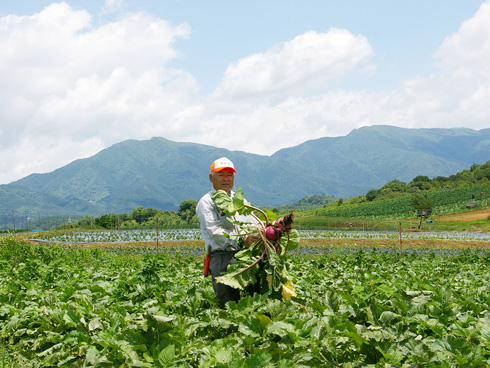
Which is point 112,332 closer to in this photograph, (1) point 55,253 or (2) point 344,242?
(1) point 55,253

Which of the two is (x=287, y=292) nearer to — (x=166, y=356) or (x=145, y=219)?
(x=166, y=356)

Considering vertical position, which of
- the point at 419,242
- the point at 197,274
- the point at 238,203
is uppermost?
the point at 238,203

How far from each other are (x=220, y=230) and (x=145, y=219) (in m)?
54.3

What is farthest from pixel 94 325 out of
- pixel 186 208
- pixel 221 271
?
pixel 186 208

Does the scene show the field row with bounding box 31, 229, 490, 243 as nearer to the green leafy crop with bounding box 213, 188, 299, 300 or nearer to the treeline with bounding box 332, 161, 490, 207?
the green leafy crop with bounding box 213, 188, 299, 300

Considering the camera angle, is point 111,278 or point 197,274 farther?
point 197,274

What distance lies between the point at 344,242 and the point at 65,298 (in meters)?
21.7

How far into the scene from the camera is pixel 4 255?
11367 millimetres

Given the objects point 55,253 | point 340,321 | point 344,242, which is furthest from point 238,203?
point 344,242

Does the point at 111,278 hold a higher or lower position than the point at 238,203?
lower

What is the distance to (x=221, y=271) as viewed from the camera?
12.2 ft

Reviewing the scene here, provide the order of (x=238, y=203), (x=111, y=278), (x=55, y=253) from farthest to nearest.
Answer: (x=55, y=253) < (x=111, y=278) < (x=238, y=203)

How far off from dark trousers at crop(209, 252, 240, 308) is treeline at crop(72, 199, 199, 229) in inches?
1049

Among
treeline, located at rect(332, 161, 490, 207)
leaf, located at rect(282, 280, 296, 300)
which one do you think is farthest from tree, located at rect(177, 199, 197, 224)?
leaf, located at rect(282, 280, 296, 300)
